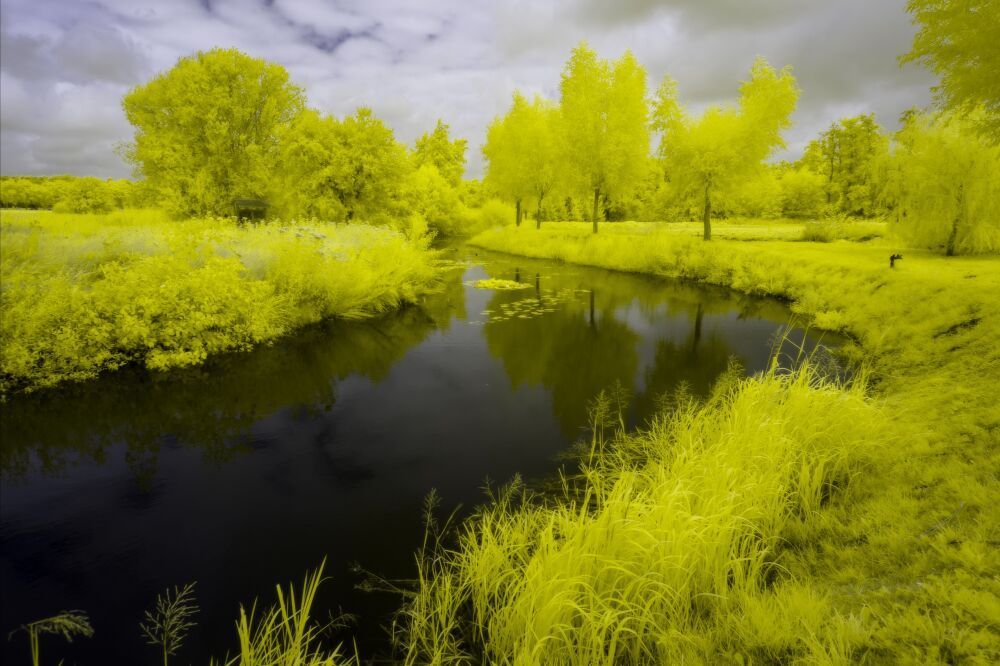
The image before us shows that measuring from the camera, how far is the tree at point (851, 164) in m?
41.1

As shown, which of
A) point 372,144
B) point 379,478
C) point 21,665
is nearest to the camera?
point 21,665

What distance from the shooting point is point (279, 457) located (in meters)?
6.32

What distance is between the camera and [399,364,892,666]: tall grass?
2896mm

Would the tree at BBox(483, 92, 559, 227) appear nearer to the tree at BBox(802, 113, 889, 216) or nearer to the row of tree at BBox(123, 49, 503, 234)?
the row of tree at BBox(123, 49, 503, 234)

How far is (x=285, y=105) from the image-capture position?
2761cm

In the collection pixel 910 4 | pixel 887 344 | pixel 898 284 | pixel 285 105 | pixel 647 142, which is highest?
pixel 285 105

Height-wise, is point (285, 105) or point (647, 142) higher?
point (285, 105)

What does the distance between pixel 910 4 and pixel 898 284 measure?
6805 mm

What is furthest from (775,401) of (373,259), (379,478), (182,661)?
(373,259)

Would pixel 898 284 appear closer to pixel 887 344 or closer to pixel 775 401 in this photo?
pixel 887 344

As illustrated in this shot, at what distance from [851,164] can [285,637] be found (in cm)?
5636

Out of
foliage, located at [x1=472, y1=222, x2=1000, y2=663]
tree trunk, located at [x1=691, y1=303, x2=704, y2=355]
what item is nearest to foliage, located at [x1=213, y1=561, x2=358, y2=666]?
foliage, located at [x1=472, y1=222, x2=1000, y2=663]

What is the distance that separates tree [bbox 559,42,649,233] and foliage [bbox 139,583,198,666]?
90.0 feet

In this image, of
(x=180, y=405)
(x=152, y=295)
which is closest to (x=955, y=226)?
(x=180, y=405)
